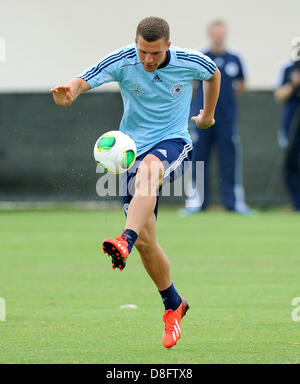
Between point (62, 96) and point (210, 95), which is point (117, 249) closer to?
point (62, 96)

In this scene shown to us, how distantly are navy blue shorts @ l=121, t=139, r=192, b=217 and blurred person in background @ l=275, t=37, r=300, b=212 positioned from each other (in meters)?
10.2

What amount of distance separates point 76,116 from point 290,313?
11.1m

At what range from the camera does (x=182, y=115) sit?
21.1 ft

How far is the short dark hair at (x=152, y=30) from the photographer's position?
228 inches

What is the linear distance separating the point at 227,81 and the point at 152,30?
9835mm

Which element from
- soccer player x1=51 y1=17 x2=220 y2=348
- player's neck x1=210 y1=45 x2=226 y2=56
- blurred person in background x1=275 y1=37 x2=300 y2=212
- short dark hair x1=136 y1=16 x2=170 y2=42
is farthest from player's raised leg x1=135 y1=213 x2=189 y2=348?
blurred person in background x1=275 y1=37 x2=300 y2=212

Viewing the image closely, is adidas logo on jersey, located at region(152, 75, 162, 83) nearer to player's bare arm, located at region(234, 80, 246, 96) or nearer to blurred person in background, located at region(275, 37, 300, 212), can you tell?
player's bare arm, located at region(234, 80, 246, 96)

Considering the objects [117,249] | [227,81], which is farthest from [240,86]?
[117,249]

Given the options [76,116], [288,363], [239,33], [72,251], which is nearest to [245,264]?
[72,251]

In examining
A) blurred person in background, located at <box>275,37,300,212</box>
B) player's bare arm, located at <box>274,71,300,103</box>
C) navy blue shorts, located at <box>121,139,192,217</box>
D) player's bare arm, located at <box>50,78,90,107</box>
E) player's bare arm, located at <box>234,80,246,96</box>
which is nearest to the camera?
player's bare arm, located at <box>50,78,90,107</box>

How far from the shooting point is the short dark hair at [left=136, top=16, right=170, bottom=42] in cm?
580

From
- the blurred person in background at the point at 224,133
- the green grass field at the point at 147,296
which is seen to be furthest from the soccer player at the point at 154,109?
the blurred person in background at the point at 224,133
